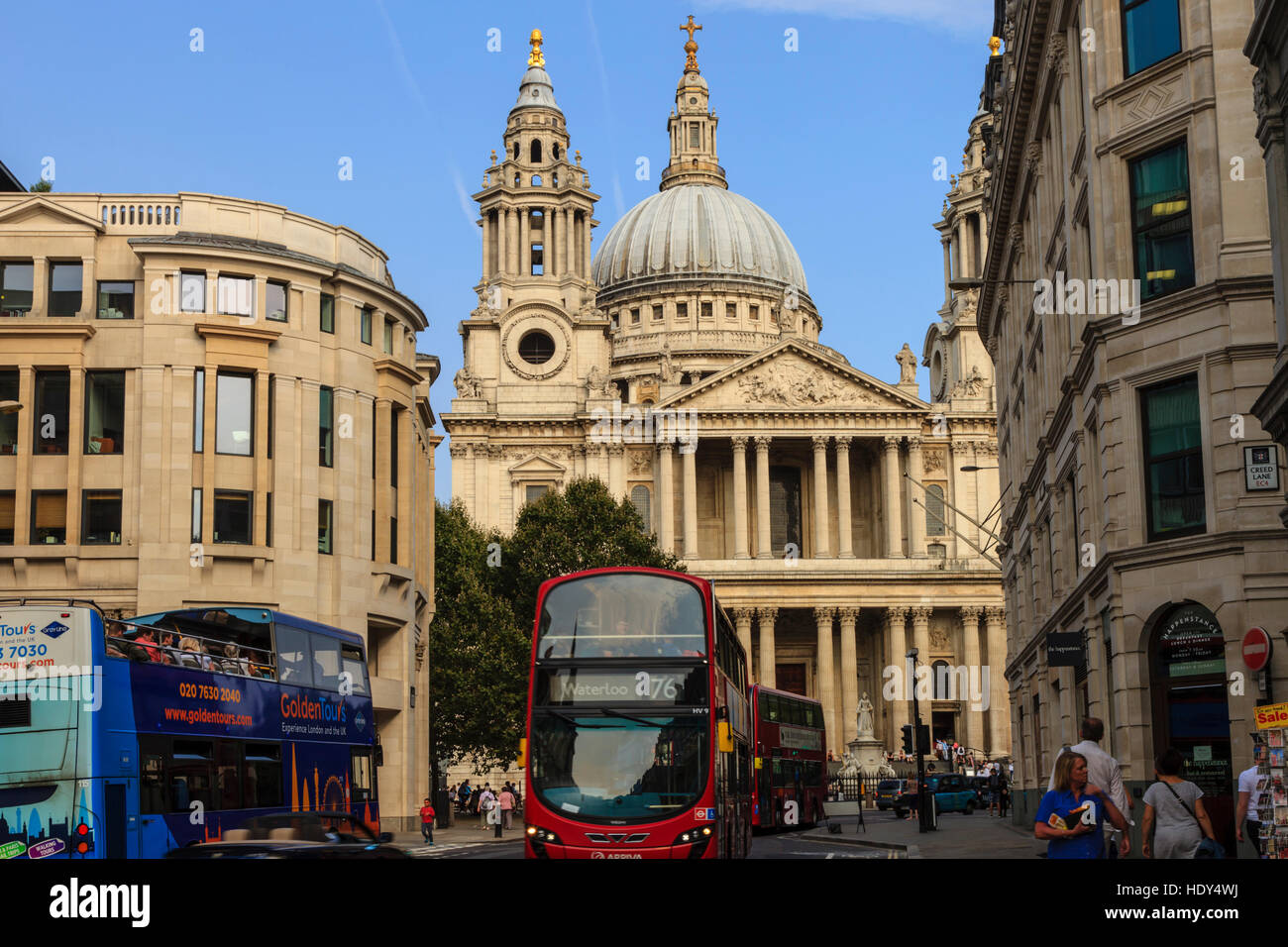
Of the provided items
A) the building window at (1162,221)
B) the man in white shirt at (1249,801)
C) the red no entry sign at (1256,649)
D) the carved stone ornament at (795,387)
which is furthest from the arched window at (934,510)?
the man in white shirt at (1249,801)

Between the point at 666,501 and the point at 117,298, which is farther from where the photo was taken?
the point at 666,501

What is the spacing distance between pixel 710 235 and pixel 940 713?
53.2m

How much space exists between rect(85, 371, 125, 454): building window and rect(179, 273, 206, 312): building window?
268 centimetres

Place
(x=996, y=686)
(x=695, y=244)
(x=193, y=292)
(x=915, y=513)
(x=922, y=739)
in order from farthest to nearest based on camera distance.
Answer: (x=695, y=244)
(x=915, y=513)
(x=996, y=686)
(x=922, y=739)
(x=193, y=292)

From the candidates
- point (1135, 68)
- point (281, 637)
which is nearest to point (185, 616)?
point (281, 637)

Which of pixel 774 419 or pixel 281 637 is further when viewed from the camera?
pixel 774 419

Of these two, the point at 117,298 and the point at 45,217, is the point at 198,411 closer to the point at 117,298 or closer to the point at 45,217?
the point at 117,298

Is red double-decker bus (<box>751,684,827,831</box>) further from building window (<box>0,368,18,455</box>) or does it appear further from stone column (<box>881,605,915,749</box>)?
stone column (<box>881,605,915,749</box>)

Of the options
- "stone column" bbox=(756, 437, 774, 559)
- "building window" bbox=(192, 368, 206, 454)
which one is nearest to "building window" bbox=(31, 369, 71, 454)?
"building window" bbox=(192, 368, 206, 454)

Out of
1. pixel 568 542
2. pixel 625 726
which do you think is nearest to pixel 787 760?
pixel 568 542

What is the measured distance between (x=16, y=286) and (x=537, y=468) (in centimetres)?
5559

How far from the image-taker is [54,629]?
2067 cm
